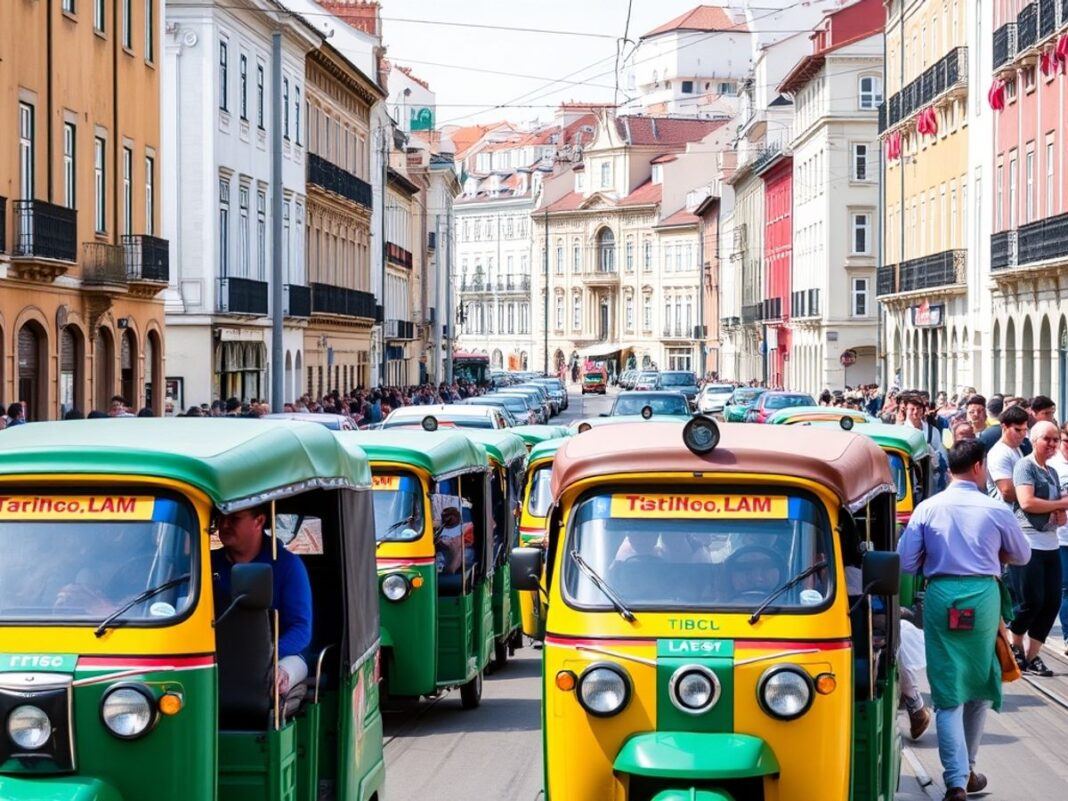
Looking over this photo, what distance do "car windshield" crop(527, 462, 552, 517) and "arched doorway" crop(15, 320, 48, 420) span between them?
1709 cm

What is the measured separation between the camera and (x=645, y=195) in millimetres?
157750

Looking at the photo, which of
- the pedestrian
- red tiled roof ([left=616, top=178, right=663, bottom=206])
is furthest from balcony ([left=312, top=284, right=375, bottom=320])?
red tiled roof ([left=616, top=178, right=663, bottom=206])

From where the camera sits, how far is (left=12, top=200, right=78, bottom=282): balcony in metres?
32.3

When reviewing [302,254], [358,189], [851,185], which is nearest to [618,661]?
[302,254]

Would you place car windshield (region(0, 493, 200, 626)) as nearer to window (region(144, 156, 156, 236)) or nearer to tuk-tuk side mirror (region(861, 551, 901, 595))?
tuk-tuk side mirror (region(861, 551, 901, 595))

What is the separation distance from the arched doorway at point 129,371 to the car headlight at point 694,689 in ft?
105

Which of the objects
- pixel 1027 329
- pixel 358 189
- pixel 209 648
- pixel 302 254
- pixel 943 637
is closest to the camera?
pixel 209 648

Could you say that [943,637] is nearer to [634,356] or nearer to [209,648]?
[209,648]

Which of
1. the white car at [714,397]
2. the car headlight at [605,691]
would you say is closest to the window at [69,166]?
the car headlight at [605,691]

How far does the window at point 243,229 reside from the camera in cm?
5219

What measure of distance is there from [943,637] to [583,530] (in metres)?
2.86

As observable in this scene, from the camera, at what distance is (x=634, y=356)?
16200 centimetres

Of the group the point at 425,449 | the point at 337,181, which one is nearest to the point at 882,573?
the point at 425,449

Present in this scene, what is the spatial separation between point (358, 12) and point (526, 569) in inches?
3221
